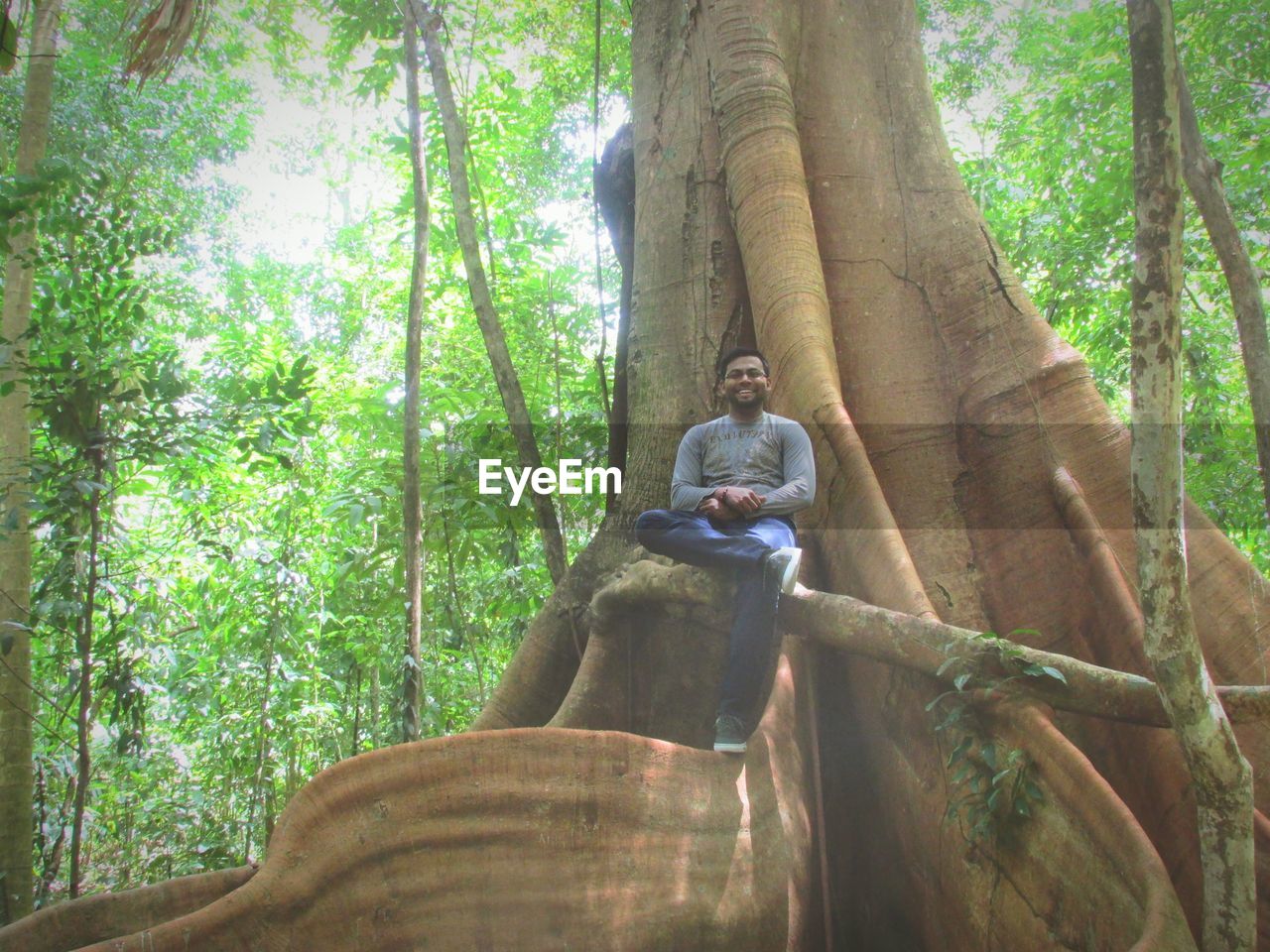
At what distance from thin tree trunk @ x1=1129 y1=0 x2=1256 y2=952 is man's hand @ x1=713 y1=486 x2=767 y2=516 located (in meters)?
1.10

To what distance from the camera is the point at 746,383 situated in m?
3.05

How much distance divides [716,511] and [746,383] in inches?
20.9

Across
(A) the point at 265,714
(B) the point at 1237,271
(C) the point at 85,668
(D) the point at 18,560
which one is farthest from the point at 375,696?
(B) the point at 1237,271

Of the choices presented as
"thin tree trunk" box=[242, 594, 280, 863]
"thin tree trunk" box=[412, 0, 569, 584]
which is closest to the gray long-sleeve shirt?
"thin tree trunk" box=[412, 0, 569, 584]

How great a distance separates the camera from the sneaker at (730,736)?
244 centimetres

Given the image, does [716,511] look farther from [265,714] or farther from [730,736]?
[265,714]

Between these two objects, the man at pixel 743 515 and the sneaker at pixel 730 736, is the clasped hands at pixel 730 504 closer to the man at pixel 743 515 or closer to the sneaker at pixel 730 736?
the man at pixel 743 515

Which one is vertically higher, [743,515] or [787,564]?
[743,515]

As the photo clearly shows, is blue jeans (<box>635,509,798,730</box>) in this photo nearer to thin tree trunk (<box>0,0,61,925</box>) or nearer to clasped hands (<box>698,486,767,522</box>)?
clasped hands (<box>698,486,767,522</box>)

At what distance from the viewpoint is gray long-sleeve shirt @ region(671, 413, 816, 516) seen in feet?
9.31

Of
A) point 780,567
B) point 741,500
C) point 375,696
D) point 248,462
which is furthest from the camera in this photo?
point 375,696

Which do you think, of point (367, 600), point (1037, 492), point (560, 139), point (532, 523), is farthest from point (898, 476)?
point (560, 139)

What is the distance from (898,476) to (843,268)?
1083 millimetres

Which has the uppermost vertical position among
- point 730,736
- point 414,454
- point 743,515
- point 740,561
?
point 414,454
